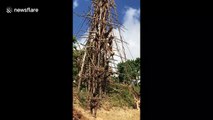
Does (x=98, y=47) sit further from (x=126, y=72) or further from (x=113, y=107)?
(x=113, y=107)

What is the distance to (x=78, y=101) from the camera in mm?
7543
